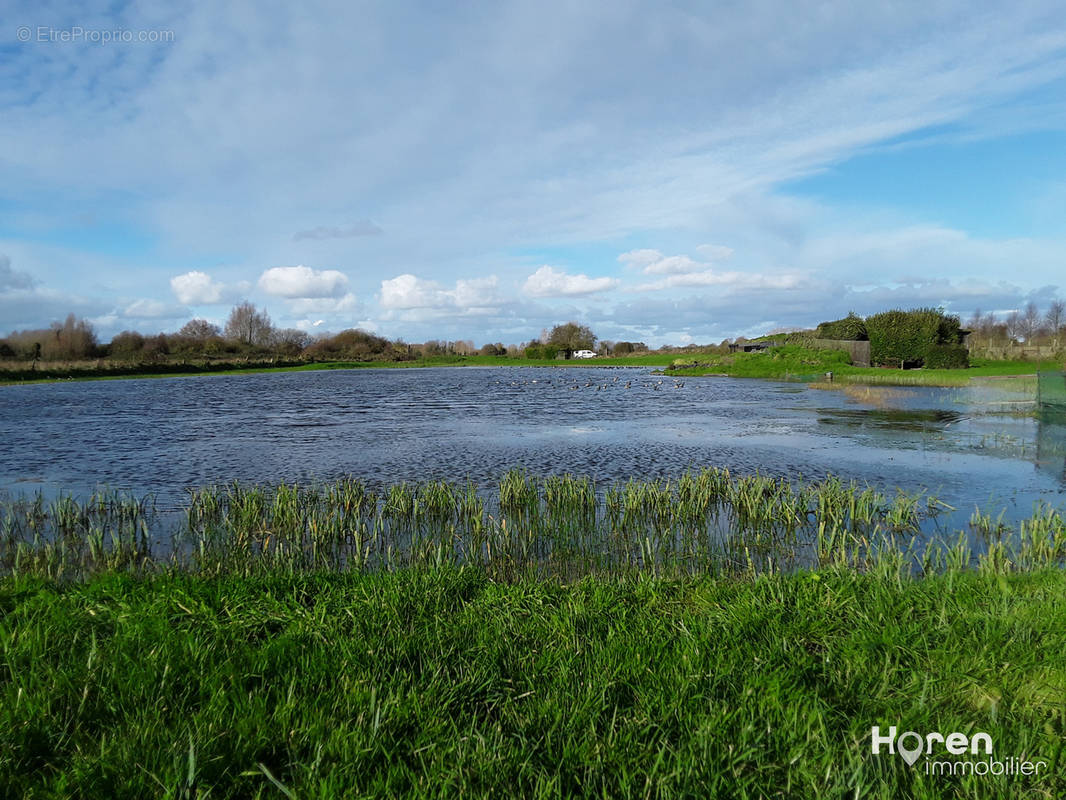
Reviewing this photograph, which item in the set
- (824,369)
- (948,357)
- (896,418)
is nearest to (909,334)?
(948,357)

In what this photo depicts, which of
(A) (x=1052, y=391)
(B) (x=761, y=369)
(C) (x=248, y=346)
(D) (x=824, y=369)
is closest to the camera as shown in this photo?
(A) (x=1052, y=391)

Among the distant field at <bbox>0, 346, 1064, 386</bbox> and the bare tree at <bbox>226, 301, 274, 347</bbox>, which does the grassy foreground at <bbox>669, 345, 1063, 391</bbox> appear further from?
the bare tree at <bbox>226, 301, 274, 347</bbox>

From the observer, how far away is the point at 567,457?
59.4 feet

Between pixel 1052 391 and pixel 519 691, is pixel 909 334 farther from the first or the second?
pixel 519 691

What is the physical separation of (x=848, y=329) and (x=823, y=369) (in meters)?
6.23

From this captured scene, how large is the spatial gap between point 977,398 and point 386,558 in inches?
1291

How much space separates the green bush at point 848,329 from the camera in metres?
59.9

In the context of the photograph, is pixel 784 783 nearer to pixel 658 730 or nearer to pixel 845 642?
pixel 658 730

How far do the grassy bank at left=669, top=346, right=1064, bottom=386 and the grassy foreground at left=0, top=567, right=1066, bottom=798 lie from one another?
3977 centimetres

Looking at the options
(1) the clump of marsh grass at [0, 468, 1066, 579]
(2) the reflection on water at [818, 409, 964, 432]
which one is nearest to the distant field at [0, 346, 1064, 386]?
(2) the reflection on water at [818, 409, 964, 432]

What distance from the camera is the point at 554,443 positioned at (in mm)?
21125

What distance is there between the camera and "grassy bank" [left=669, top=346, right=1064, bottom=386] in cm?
4144

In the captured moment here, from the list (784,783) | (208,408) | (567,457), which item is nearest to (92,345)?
(208,408)

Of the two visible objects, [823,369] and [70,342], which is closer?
[823,369]
